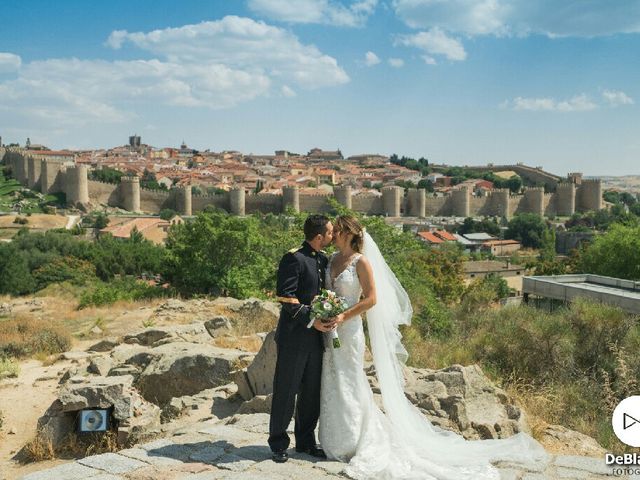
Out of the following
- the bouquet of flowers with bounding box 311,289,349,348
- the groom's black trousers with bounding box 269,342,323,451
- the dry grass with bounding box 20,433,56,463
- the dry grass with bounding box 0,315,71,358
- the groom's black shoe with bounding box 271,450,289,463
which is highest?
the bouquet of flowers with bounding box 311,289,349,348

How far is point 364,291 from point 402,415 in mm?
688

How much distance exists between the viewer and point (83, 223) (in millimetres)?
43562

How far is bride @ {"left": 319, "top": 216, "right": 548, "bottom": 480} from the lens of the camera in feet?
10.7

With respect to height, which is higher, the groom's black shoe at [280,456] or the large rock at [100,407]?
the groom's black shoe at [280,456]

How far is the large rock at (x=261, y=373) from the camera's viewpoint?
15.4 feet

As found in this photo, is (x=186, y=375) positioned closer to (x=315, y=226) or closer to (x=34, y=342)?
(x=315, y=226)

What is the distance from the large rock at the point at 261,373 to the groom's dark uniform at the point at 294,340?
127cm

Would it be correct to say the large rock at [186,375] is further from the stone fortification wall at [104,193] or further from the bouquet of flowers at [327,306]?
the stone fortification wall at [104,193]

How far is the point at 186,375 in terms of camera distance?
18.2 ft

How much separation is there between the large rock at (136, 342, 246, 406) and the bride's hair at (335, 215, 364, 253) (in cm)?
249

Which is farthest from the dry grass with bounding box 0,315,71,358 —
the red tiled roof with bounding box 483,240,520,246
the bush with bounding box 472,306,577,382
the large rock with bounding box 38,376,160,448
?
the red tiled roof with bounding box 483,240,520,246

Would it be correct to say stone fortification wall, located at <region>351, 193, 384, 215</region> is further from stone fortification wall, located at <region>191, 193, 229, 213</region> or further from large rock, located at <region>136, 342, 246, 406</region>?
large rock, located at <region>136, 342, 246, 406</region>

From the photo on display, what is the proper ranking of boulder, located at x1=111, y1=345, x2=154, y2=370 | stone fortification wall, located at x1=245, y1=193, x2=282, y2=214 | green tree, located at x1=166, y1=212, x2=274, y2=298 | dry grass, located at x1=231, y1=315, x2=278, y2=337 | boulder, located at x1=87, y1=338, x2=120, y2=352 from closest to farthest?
boulder, located at x1=111, y1=345, x2=154, y2=370 → dry grass, located at x1=231, y1=315, x2=278, y2=337 → boulder, located at x1=87, y1=338, x2=120, y2=352 → green tree, located at x1=166, y1=212, x2=274, y2=298 → stone fortification wall, located at x1=245, y1=193, x2=282, y2=214

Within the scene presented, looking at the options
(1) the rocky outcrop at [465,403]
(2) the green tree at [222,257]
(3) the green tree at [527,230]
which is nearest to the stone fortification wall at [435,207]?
(3) the green tree at [527,230]
